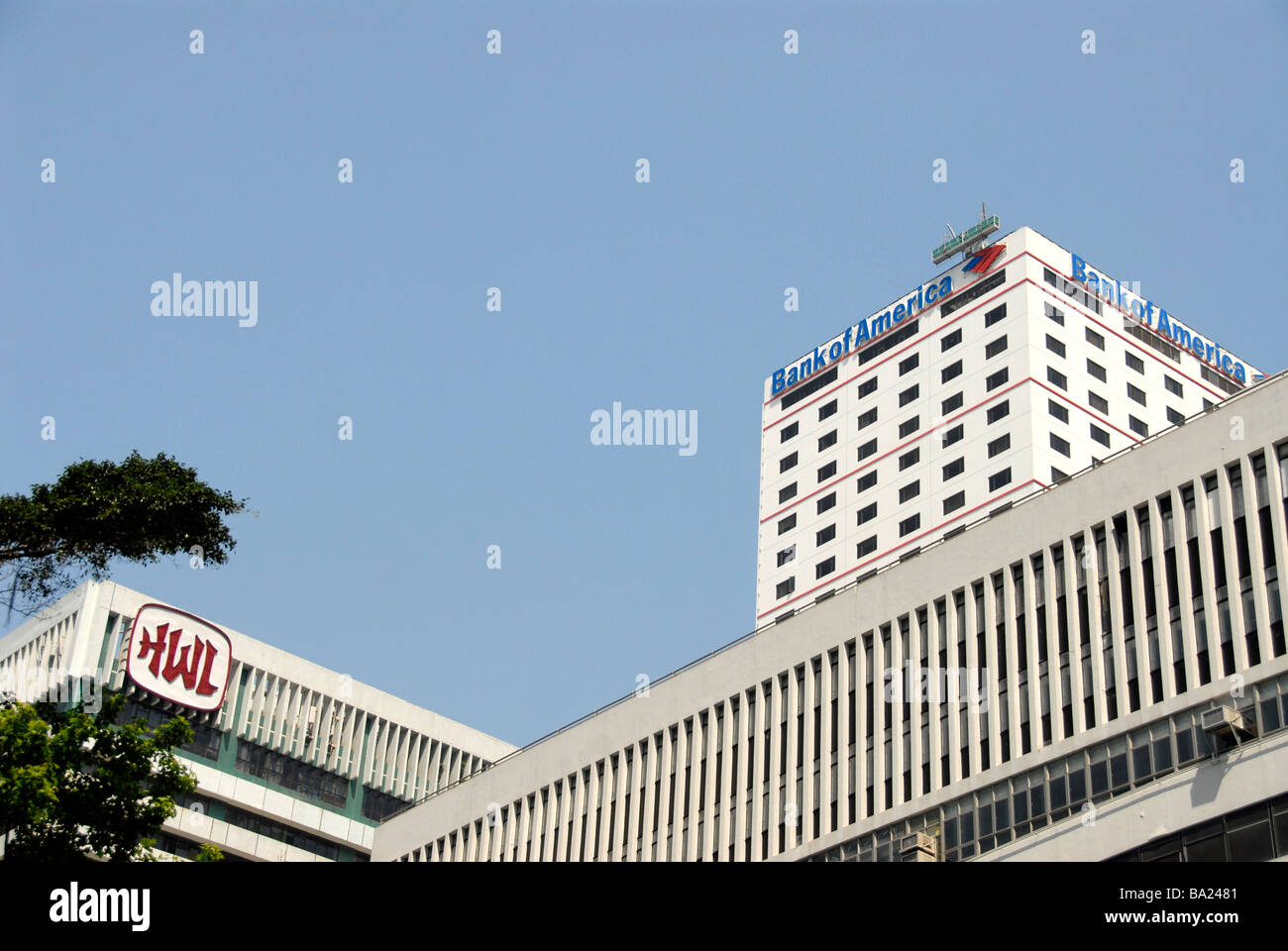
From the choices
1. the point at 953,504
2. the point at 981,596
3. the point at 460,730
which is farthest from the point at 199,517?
the point at 953,504

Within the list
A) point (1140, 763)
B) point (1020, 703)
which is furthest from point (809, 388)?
point (1140, 763)

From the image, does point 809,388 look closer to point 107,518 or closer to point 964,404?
point 964,404

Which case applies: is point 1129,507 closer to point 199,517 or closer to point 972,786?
point 972,786

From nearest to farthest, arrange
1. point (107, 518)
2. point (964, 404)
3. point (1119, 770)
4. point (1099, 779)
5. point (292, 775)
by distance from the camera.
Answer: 1. point (107, 518)
2. point (1119, 770)
3. point (1099, 779)
4. point (292, 775)
5. point (964, 404)

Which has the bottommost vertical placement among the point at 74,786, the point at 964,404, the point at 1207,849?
the point at 1207,849

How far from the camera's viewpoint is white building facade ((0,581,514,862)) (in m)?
81.9

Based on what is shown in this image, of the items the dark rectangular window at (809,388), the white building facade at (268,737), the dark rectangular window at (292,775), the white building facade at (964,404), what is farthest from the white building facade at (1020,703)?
the dark rectangular window at (809,388)

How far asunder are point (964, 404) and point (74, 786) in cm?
7884

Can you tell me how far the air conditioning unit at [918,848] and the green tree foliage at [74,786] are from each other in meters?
23.3

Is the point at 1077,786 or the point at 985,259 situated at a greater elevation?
the point at 985,259

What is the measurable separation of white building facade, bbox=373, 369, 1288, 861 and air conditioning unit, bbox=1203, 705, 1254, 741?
0.20 ft

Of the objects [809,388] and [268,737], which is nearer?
[268,737]

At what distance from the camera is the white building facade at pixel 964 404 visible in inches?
4139

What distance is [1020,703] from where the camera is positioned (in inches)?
2100
